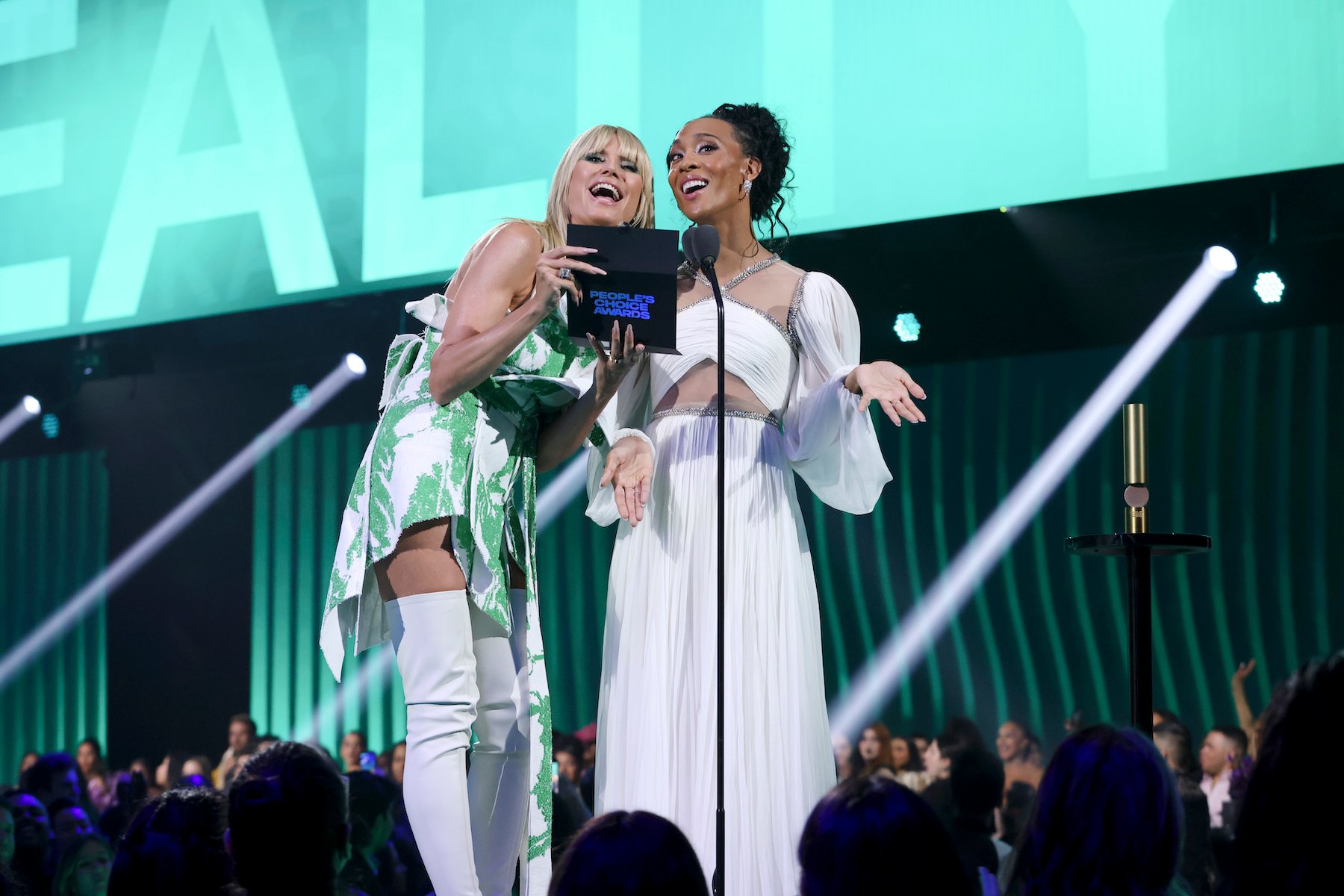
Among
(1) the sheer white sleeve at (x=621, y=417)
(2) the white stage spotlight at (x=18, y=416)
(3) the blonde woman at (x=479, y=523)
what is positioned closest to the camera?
(3) the blonde woman at (x=479, y=523)

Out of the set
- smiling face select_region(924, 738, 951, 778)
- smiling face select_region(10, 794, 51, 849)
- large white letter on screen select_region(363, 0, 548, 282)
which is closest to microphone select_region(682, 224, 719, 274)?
smiling face select_region(10, 794, 51, 849)

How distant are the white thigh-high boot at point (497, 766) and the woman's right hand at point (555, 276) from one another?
530 millimetres

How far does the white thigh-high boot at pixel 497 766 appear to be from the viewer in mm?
2227

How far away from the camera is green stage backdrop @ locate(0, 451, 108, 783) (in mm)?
8312

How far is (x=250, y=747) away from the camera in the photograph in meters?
6.89

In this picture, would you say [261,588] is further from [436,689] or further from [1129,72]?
[436,689]

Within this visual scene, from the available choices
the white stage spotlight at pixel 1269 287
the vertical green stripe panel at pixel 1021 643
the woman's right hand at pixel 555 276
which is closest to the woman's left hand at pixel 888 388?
the woman's right hand at pixel 555 276

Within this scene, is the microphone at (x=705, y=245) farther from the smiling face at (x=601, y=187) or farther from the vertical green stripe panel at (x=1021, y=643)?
the vertical green stripe panel at (x=1021, y=643)

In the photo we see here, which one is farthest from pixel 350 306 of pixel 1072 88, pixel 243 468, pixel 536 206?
pixel 1072 88

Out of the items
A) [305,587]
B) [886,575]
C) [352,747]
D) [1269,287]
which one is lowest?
[352,747]

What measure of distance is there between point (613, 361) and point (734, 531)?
0.44m

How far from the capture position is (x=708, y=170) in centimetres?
261

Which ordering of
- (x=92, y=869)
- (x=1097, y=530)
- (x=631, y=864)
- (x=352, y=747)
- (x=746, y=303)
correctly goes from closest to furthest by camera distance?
1. (x=631, y=864)
2. (x=746, y=303)
3. (x=92, y=869)
4. (x=1097, y=530)
5. (x=352, y=747)

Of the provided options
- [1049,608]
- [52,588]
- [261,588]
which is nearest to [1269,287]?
[1049,608]
